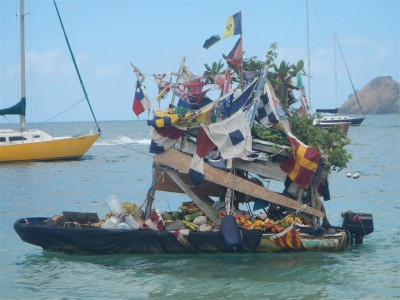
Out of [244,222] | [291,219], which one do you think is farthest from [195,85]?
[291,219]

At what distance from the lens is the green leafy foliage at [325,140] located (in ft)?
50.8

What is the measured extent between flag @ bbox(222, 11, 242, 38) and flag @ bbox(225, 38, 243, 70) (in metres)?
0.27

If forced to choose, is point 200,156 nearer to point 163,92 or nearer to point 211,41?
point 163,92

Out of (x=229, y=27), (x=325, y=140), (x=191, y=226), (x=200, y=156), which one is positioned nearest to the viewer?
(x=200, y=156)

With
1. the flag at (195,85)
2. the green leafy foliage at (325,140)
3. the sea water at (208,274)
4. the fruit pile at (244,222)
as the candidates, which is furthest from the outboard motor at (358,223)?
the flag at (195,85)

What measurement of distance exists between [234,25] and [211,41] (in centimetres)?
92

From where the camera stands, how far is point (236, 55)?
1605 cm

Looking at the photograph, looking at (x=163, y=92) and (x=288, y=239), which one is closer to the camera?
(x=288, y=239)

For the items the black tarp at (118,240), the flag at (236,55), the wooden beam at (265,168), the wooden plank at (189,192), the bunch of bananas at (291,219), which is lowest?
the black tarp at (118,240)

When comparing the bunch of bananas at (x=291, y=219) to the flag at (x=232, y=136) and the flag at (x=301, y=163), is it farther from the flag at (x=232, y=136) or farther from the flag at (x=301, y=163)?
the flag at (x=232, y=136)

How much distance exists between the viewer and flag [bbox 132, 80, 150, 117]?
1644 centimetres

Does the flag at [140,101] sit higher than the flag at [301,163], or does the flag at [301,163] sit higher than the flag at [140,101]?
the flag at [140,101]

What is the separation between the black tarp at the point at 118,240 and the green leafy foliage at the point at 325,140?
2439mm

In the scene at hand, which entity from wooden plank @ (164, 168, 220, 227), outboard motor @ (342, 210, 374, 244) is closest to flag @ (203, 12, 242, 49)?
wooden plank @ (164, 168, 220, 227)
